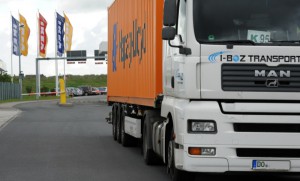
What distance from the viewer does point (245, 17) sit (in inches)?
348

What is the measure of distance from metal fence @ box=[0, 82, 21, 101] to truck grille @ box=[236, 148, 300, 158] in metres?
57.7

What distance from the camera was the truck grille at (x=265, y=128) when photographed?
335 inches

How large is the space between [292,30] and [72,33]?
59.9 m

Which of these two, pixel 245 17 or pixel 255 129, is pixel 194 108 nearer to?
pixel 255 129

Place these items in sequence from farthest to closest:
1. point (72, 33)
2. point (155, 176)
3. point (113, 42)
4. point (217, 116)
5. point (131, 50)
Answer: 1. point (72, 33)
2. point (113, 42)
3. point (131, 50)
4. point (155, 176)
5. point (217, 116)

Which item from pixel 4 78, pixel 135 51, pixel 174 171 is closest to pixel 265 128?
pixel 174 171

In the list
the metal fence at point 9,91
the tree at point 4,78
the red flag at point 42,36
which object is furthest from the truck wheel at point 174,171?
the tree at point 4,78

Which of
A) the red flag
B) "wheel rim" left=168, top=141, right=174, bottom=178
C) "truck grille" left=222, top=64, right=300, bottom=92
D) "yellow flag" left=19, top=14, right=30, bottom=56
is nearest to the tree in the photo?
the red flag

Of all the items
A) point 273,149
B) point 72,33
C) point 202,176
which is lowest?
point 202,176

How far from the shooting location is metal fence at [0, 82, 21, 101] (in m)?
64.9

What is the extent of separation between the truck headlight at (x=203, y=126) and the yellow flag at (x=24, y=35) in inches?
2201

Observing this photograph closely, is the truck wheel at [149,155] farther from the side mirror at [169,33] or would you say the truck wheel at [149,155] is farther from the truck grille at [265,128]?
the truck grille at [265,128]

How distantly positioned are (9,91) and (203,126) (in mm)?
61854

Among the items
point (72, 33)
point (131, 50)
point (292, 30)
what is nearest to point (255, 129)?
point (292, 30)
